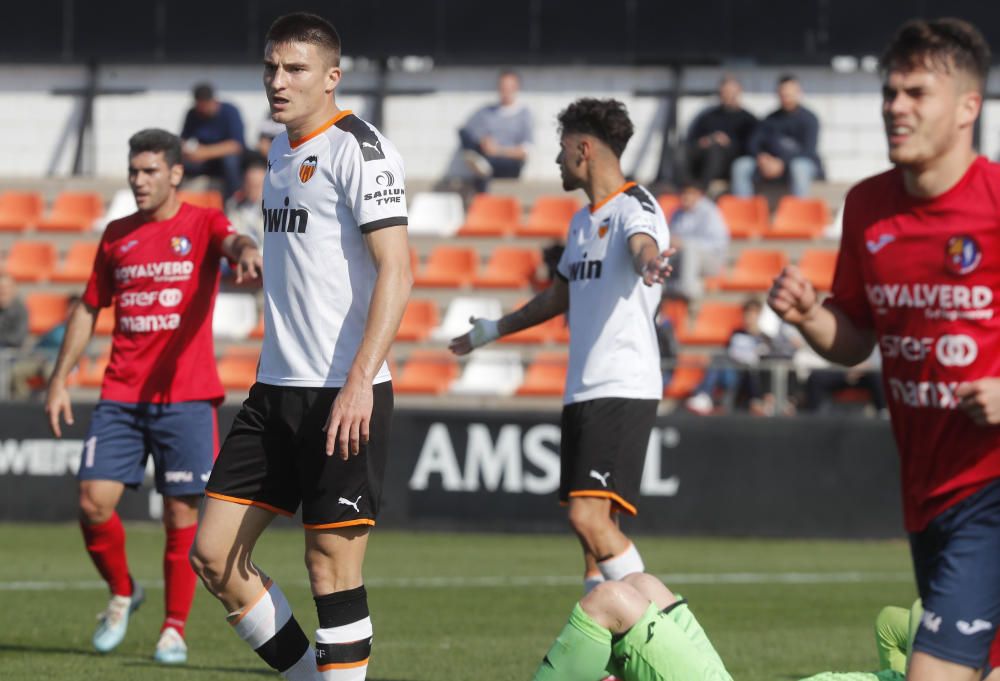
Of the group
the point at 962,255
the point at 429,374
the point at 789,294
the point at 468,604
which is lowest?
the point at 468,604

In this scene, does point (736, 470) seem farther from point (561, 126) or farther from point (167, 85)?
point (167, 85)

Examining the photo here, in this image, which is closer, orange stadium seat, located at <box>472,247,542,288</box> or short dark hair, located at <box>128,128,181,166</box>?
short dark hair, located at <box>128,128,181,166</box>

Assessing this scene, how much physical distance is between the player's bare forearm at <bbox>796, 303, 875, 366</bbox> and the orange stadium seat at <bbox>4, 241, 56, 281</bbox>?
16672 mm

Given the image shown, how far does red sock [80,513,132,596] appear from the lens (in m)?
8.52

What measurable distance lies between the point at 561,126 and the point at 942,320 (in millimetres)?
3475

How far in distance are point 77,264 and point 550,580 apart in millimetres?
10101

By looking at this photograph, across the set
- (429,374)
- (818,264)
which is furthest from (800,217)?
(429,374)

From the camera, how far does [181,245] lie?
8352 mm

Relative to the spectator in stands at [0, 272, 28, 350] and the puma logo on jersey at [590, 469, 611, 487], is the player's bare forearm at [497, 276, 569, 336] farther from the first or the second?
the spectator in stands at [0, 272, 28, 350]

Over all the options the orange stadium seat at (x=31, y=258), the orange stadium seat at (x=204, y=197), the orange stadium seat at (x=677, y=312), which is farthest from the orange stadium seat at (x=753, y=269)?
the orange stadium seat at (x=31, y=258)

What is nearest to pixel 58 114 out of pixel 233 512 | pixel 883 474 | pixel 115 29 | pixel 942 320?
pixel 115 29

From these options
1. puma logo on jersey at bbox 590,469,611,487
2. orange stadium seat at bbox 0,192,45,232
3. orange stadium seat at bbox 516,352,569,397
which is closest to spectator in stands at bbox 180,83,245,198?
orange stadium seat at bbox 0,192,45,232

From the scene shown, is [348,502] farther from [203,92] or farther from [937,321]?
[203,92]

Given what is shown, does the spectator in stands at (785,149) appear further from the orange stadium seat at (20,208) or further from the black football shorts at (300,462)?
the black football shorts at (300,462)
